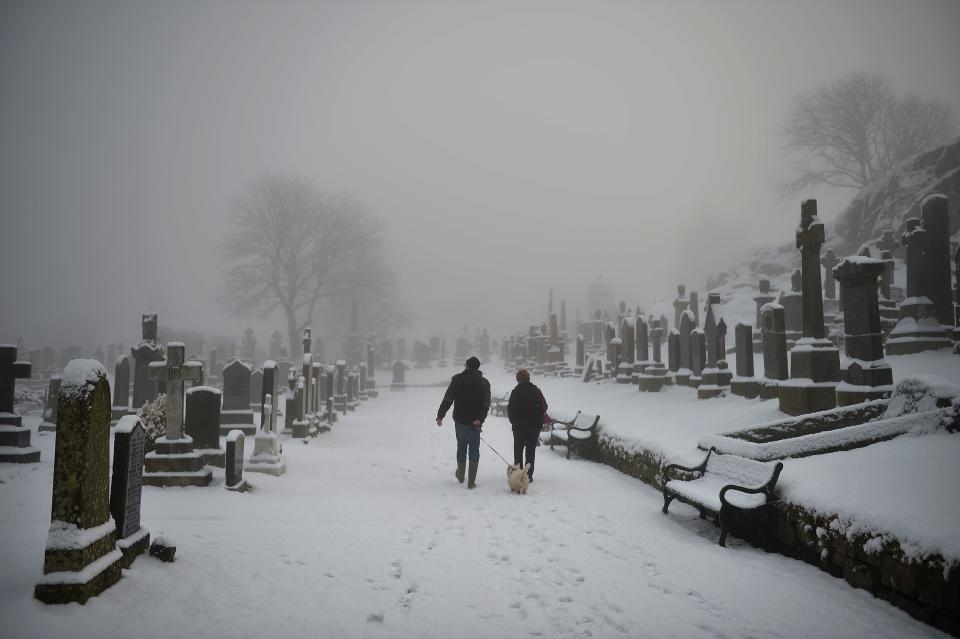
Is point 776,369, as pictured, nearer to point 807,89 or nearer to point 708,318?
point 708,318

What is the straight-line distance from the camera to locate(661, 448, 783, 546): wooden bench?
4.98 metres

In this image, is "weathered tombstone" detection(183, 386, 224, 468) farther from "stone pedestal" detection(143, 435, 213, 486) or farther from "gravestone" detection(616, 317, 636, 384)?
"gravestone" detection(616, 317, 636, 384)

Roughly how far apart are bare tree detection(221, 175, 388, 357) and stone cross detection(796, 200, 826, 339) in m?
33.3

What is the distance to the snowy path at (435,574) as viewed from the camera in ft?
10.9

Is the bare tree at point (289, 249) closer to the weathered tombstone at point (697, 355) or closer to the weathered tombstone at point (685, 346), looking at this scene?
the weathered tombstone at point (685, 346)

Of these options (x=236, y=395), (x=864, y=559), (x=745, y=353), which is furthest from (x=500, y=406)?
(x=864, y=559)

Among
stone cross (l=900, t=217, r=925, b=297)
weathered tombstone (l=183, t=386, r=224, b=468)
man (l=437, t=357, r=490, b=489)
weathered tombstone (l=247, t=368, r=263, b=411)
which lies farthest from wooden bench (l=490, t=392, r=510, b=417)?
stone cross (l=900, t=217, r=925, b=297)

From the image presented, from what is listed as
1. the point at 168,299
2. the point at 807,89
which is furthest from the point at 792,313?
the point at 168,299

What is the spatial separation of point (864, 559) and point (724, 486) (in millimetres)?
1486

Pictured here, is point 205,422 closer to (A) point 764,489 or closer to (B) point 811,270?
(A) point 764,489

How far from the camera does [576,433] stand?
10.4 m

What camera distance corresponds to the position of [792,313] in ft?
60.5

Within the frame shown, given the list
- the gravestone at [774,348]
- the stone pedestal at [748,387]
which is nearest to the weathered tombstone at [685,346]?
the stone pedestal at [748,387]

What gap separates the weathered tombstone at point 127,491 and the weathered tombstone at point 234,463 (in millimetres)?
2589
